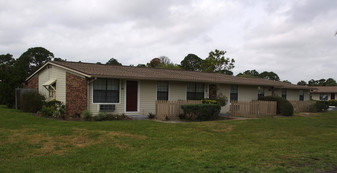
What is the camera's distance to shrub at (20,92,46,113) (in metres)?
17.9

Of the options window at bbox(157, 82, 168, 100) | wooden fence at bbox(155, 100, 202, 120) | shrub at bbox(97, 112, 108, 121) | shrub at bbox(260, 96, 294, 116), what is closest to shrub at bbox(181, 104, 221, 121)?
wooden fence at bbox(155, 100, 202, 120)

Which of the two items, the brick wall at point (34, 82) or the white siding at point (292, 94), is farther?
the white siding at point (292, 94)

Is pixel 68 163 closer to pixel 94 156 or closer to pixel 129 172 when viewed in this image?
pixel 94 156

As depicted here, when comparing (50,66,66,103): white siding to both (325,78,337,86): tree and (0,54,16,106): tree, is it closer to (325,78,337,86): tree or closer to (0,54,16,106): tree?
(0,54,16,106): tree

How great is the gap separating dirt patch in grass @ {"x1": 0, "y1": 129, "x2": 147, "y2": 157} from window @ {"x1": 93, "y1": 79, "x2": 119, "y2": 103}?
16.9 feet

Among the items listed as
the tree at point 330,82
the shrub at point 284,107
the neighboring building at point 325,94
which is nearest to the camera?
the shrub at point 284,107

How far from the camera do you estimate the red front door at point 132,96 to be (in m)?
15.9

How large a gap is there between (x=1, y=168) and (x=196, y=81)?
13.6 metres

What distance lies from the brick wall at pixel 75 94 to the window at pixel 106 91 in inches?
22.7

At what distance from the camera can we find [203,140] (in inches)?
360

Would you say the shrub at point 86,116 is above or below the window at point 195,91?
below

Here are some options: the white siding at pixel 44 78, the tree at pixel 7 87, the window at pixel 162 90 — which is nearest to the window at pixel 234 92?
the window at pixel 162 90

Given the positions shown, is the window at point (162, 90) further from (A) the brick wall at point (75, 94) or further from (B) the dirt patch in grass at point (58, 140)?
(B) the dirt patch in grass at point (58, 140)

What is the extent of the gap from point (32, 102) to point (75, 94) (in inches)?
176
